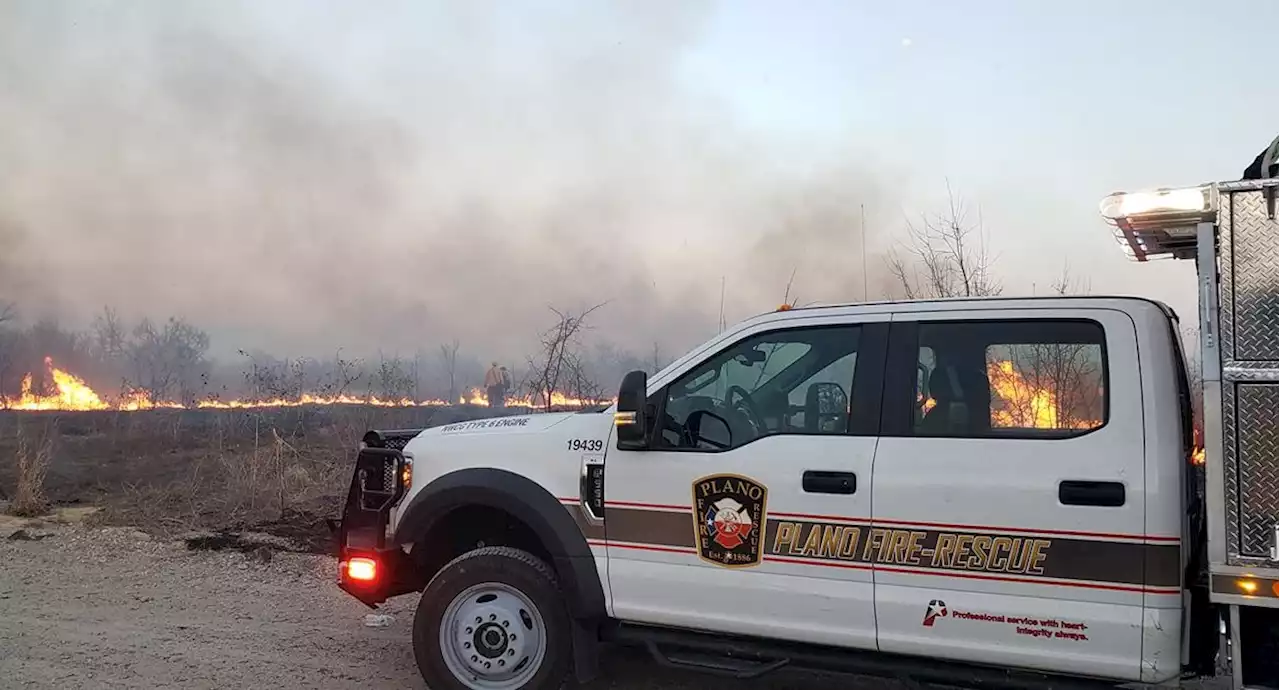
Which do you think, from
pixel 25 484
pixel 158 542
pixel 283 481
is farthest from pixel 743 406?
→ pixel 25 484

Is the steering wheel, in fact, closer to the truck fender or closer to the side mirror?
the side mirror

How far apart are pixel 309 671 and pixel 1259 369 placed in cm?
497

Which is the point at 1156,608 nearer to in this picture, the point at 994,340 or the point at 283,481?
the point at 994,340

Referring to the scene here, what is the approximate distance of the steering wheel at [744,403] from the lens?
4250 mm

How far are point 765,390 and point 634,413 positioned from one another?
0.64 meters

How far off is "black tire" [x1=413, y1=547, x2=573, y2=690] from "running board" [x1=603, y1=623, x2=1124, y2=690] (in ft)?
0.85

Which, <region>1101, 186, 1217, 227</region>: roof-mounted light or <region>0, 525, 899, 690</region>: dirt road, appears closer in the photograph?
<region>1101, 186, 1217, 227</region>: roof-mounted light

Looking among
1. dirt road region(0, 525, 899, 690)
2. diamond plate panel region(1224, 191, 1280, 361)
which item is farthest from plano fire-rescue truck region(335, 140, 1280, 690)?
dirt road region(0, 525, 899, 690)

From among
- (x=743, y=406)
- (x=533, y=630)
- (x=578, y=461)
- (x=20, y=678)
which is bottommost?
(x=20, y=678)

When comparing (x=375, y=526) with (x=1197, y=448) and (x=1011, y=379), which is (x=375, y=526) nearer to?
(x=1011, y=379)

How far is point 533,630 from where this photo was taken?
181 inches

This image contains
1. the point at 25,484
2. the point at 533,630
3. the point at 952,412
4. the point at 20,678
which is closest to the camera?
the point at 952,412

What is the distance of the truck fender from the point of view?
4.40 m

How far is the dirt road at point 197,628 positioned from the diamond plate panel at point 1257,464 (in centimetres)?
167
